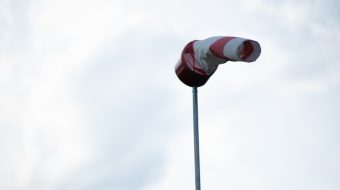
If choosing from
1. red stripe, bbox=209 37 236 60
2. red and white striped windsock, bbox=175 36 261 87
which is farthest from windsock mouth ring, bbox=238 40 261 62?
red stripe, bbox=209 37 236 60

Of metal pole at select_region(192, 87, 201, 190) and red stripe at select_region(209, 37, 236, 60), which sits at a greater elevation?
red stripe at select_region(209, 37, 236, 60)

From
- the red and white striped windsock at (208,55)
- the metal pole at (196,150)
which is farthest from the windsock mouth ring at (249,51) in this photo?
the metal pole at (196,150)

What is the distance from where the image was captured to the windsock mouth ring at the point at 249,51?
7949 mm

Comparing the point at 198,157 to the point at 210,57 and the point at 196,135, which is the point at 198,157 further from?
the point at 210,57

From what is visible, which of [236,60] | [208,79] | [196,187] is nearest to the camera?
[196,187]

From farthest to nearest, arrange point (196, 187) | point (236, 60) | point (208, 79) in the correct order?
point (208, 79) < point (236, 60) < point (196, 187)

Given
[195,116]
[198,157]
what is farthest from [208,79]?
[198,157]

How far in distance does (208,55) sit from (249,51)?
0.78 meters

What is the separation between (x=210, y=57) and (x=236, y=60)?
1.99 feet

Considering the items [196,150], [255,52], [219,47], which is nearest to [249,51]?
[255,52]

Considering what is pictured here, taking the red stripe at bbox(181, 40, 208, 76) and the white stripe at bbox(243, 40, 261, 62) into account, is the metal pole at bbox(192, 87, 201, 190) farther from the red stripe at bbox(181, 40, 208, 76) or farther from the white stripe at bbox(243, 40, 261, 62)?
the white stripe at bbox(243, 40, 261, 62)

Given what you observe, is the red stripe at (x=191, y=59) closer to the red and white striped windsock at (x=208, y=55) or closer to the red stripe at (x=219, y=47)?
the red and white striped windsock at (x=208, y=55)

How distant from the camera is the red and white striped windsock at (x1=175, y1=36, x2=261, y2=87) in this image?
7.97m

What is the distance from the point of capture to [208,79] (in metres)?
8.80
